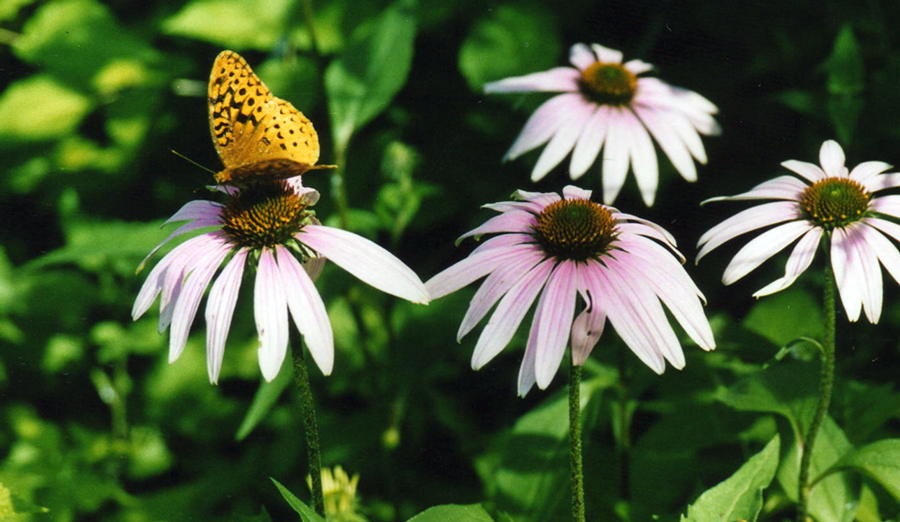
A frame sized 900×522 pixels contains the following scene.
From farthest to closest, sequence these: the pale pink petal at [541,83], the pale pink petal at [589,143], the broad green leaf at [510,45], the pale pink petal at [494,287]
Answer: the broad green leaf at [510,45] < the pale pink petal at [541,83] < the pale pink petal at [589,143] < the pale pink petal at [494,287]

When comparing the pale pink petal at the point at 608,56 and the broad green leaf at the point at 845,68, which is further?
the pale pink petal at the point at 608,56

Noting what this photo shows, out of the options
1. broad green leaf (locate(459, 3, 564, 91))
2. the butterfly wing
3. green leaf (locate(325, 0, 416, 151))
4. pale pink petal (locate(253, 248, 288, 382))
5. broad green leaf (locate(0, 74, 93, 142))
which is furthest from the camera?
broad green leaf (locate(0, 74, 93, 142))

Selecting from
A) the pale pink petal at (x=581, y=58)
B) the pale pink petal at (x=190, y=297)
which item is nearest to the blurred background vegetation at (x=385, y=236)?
the pale pink petal at (x=581, y=58)

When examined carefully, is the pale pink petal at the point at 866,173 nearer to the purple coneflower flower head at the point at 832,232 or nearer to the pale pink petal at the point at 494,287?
the purple coneflower flower head at the point at 832,232

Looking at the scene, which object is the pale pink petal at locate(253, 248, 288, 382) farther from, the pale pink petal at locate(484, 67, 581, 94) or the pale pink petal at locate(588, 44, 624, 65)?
the pale pink petal at locate(588, 44, 624, 65)

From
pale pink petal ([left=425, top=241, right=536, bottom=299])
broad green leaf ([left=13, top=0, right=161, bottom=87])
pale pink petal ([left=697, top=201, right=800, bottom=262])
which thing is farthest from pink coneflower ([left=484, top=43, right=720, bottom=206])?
broad green leaf ([left=13, top=0, right=161, bottom=87])
